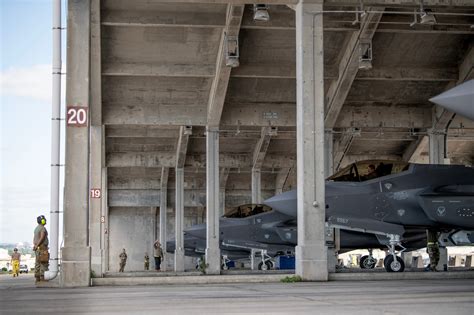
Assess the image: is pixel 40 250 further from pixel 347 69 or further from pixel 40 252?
pixel 347 69

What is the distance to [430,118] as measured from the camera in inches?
1233

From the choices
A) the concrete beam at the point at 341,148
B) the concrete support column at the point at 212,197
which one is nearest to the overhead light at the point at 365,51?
the concrete support column at the point at 212,197

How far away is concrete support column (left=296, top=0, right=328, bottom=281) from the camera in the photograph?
1605 centimetres

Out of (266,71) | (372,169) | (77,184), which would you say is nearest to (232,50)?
(266,71)

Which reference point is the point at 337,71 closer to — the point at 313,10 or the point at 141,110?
the point at 141,110

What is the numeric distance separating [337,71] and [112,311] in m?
20.2

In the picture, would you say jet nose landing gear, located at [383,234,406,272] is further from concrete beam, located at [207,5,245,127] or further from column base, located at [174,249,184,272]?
column base, located at [174,249,184,272]

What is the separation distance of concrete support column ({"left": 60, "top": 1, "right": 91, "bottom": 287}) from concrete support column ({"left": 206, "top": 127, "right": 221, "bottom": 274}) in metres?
14.3

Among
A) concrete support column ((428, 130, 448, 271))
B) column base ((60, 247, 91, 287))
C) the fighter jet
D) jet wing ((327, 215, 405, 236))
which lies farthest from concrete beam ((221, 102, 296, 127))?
column base ((60, 247, 91, 287))

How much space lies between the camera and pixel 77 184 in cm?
1588

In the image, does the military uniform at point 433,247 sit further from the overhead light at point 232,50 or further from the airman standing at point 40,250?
the airman standing at point 40,250

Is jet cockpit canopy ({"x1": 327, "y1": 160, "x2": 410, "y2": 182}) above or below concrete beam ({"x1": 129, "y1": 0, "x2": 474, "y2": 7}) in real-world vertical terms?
below

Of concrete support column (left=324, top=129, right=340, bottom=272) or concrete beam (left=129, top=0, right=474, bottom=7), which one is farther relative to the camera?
concrete support column (left=324, top=129, right=340, bottom=272)

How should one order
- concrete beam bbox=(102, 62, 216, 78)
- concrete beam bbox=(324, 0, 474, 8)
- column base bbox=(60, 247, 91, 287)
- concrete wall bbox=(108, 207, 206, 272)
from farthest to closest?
concrete wall bbox=(108, 207, 206, 272) → concrete beam bbox=(102, 62, 216, 78) → concrete beam bbox=(324, 0, 474, 8) → column base bbox=(60, 247, 91, 287)
